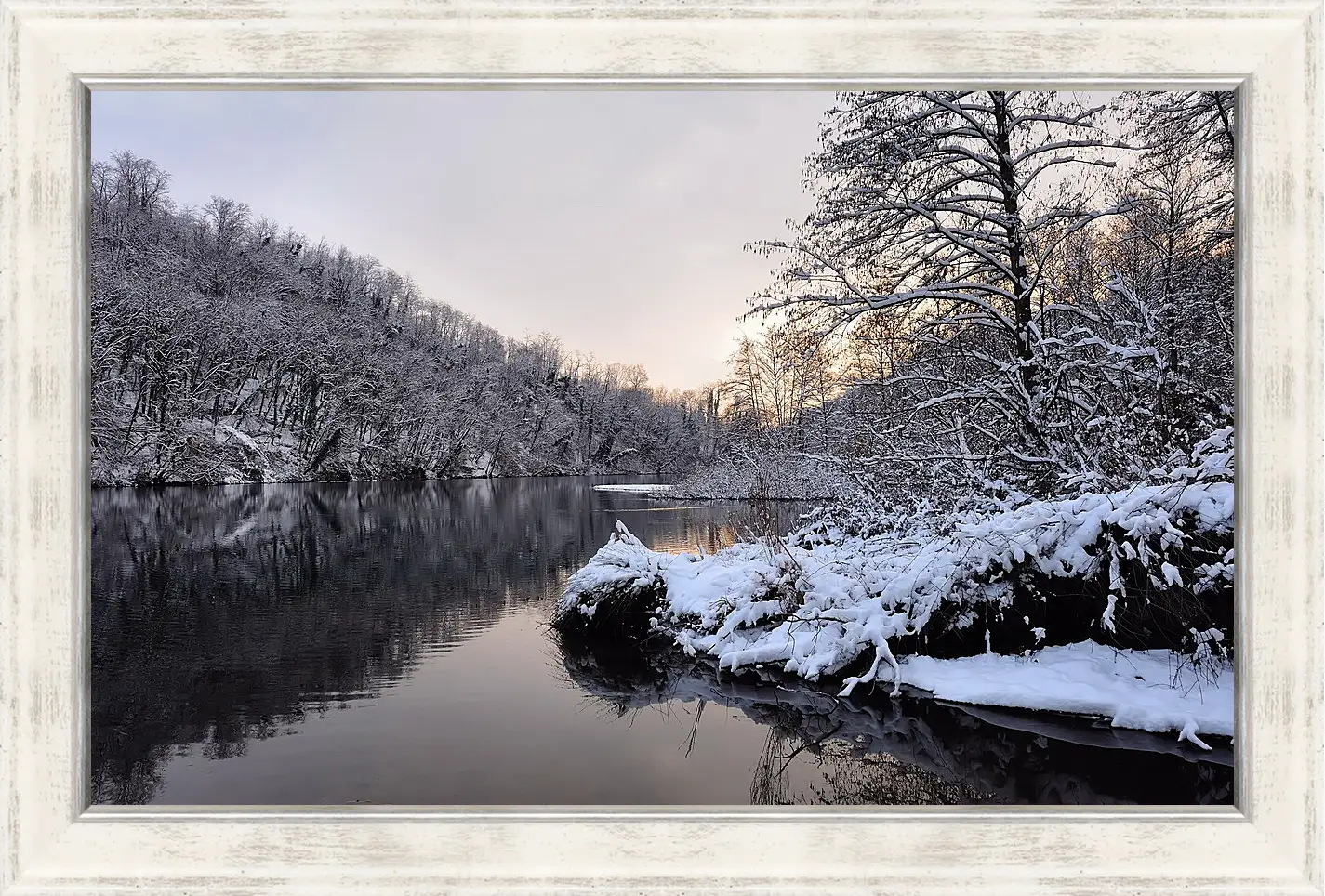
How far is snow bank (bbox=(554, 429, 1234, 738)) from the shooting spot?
164 inches

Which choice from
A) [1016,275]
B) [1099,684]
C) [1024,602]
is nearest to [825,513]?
[1016,275]

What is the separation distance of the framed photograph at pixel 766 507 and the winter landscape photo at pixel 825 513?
4 centimetres

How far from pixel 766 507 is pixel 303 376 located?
27.2 metres

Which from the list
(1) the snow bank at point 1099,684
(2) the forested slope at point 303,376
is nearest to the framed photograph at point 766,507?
(1) the snow bank at point 1099,684

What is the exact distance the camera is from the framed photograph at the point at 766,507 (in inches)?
93.0

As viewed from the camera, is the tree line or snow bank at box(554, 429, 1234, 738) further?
the tree line

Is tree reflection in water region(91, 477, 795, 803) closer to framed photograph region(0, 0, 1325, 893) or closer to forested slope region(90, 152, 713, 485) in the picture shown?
framed photograph region(0, 0, 1325, 893)

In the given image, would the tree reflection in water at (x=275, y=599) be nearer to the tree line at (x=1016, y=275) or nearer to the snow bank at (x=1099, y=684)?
the tree line at (x=1016, y=275)

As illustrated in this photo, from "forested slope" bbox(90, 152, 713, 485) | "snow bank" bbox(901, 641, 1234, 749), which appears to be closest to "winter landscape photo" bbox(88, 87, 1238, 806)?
"snow bank" bbox(901, 641, 1234, 749)

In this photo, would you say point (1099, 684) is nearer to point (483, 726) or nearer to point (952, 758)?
point (952, 758)

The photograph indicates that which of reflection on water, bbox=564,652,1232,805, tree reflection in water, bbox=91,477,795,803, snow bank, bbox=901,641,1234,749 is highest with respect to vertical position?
snow bank, bbox=901,641,1234,749

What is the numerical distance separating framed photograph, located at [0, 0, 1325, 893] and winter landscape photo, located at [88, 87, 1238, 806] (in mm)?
44
